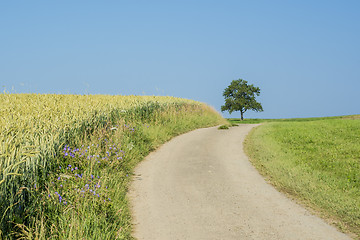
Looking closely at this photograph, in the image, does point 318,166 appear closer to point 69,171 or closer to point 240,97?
point 69,171

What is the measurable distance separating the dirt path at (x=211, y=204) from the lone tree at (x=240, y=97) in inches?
1719

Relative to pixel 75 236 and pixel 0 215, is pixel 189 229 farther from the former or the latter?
pixel 0 215

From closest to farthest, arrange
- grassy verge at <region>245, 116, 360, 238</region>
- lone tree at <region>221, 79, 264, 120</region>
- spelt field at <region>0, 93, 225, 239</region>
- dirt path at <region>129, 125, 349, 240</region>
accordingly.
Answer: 1. spelt field at <region>0, 93, 225, 239</region>
2. dirt path at <region>129, 125, 349, 240</region>
3. grassy verge at <region>245, 116, 360, 238</region>
4. lone tree at <region>221, 79, 264, 120</region>

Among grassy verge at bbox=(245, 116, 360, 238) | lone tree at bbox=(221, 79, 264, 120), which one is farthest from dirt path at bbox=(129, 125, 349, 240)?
lone tree at bbox=(221, 79, 264, 120)

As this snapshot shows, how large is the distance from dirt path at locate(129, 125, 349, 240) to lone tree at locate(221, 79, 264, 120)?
1719 inches

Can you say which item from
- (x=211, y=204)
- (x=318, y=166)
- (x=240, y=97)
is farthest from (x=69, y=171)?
(x=240, y=97)

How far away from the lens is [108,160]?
31.2ft

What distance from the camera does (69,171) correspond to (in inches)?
316

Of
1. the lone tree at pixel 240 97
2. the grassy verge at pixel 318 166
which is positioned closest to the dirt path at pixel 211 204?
the grassy verge at pixel 318 166

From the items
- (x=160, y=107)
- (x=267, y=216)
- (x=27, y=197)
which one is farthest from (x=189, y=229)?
(x=160, y=107)

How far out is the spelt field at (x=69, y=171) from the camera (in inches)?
197

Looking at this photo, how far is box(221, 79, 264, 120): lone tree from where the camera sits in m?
55.3

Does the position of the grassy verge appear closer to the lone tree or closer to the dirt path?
the dirt path

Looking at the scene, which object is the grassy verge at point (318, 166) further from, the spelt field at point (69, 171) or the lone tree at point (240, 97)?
the lone tree at point (240, 97)
